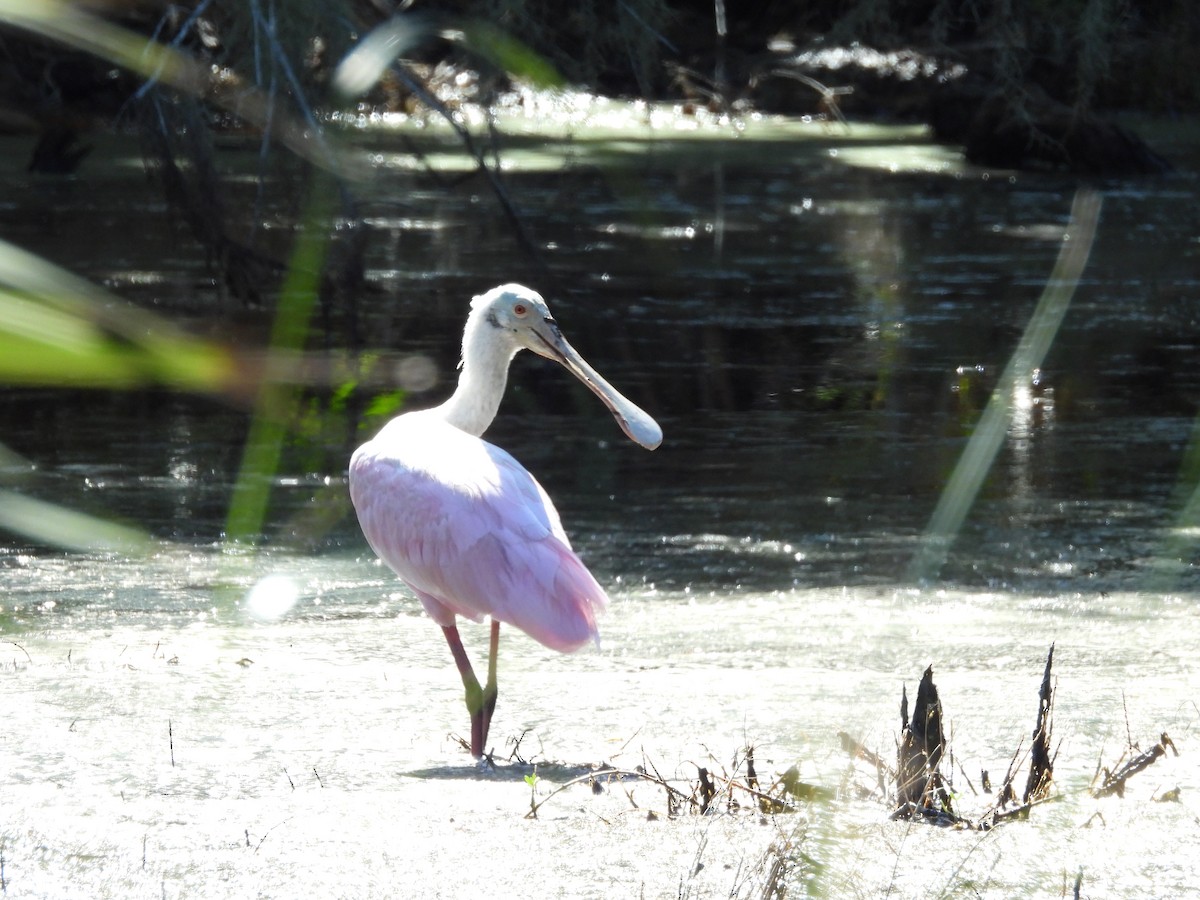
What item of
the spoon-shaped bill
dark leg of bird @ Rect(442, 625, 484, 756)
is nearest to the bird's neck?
the spoon-shaped bill

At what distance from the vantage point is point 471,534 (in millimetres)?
3957

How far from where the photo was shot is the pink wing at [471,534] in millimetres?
3777

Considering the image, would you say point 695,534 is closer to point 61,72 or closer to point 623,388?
point 623,388

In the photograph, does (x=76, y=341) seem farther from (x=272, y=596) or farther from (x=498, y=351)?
(x=272, y=596)

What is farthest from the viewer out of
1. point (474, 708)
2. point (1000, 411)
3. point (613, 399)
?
point (1000, 411)

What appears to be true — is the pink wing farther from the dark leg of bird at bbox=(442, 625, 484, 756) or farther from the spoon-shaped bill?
the spoon-shaped bill

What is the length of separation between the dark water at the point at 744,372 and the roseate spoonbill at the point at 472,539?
1085 millimetres

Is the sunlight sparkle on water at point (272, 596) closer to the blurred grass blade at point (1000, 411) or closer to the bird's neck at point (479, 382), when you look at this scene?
the bird's neck at point (479, 382)

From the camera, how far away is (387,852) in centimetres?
288

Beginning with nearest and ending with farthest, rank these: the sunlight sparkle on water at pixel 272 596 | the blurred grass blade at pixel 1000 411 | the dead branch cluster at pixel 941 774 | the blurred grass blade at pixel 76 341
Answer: the blurred grass blade at pixel 76 341
the dead branch cluster at pixel 941 774
the sunlight sparkle on water at pixel 272 596
the blurred grass blade at pixel 1000 411

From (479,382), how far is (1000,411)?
4.31m

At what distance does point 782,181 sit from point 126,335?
17209 mm

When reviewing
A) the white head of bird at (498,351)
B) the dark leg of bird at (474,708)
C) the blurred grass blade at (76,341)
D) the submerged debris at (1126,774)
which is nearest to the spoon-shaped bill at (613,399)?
the white head of bird at (498,351)

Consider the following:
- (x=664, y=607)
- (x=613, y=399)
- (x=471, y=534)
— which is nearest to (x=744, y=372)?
(x=664, y=607)
